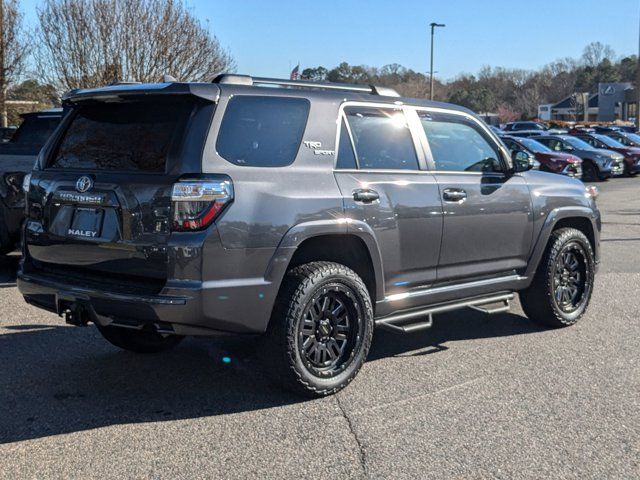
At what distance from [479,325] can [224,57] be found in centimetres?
2127

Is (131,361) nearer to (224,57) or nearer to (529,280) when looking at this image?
(529,280)

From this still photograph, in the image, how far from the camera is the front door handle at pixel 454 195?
16.9 ft

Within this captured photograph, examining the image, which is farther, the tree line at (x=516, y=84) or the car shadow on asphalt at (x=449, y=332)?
the tree line at (x=516, y=84)

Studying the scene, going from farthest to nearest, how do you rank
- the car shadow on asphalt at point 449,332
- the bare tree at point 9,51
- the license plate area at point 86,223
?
the bare tree at point 9,51 < the car shadow on asphalt at point 449,332 < the license plate area at point 86,223

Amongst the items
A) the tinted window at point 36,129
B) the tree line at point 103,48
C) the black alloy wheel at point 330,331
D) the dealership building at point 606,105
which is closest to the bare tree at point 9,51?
the tree line at point 103,48

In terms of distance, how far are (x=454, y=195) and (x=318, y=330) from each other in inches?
60.5

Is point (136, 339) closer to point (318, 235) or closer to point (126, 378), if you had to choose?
point (126, 378)

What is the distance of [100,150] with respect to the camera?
4426 millimetres

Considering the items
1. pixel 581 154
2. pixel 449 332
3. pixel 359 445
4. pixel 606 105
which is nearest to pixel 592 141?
pixel 581 154

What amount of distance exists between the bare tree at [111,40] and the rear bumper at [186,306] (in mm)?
19403

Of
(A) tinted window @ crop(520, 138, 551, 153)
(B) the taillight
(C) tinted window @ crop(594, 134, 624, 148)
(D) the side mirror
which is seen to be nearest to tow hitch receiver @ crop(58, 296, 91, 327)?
(B) the taillight

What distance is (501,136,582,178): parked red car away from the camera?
75.0 ft

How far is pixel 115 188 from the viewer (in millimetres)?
4078

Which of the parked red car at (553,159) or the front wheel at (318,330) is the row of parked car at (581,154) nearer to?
the parked red car at (553,159)
